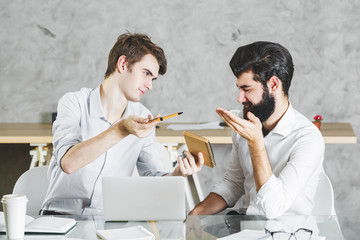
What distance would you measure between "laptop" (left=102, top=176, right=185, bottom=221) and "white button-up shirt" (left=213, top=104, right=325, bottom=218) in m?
0.32

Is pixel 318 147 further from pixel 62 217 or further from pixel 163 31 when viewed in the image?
pixel 163 31

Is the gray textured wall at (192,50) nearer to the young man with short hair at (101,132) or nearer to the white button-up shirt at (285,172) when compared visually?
the young man with short hair at (101,132)

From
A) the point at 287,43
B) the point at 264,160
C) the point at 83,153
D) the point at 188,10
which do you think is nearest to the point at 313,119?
the point at 287,43

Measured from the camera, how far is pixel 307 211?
1925mm

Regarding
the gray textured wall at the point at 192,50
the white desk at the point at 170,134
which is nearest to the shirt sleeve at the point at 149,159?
the white desk at the point at 170,134

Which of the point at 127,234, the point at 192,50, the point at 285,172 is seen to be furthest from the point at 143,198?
the point at 192,50

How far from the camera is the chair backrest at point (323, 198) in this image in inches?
76.9

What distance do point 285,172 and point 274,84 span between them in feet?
1.25

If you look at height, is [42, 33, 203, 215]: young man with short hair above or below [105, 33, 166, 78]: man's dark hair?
below

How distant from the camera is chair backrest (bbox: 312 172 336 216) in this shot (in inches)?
76.9

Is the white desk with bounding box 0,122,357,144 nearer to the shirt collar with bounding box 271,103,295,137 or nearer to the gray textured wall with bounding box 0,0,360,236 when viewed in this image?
the gray textured wall with bounding box 0,0,360,236

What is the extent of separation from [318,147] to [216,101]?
5.65 feet

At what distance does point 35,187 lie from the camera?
2141 millimetres

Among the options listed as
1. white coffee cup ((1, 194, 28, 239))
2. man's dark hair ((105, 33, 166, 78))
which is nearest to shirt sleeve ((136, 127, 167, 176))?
man's dark hair ((105, 33, 166, 78))
